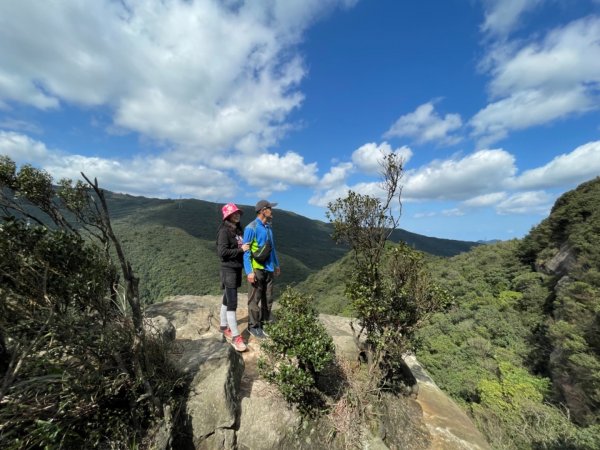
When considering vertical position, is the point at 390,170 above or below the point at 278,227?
below

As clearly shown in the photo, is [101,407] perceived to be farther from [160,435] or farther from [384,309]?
[384,309]

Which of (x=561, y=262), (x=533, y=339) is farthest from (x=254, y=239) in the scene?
(x=561, y=262)

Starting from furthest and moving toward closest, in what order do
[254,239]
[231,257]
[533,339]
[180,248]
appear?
[180,248] < [533,339] < [254,239] < [231,257]

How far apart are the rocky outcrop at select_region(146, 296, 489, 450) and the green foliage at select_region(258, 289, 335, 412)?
34 centimetres

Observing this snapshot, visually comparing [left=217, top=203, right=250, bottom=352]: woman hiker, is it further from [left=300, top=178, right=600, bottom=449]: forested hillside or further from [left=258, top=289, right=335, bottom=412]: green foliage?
[left=300, top=178, right=600, bottom=449]: forested hillside

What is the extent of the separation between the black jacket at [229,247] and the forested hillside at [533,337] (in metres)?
4.59

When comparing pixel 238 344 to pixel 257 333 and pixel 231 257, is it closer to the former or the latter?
pixel 257 333

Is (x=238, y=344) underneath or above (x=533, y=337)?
above

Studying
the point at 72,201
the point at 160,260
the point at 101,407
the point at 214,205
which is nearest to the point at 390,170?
the point at 101,407

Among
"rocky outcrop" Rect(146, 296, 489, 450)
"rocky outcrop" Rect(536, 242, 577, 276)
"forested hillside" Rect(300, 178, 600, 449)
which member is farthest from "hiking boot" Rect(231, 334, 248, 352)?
"rocky outcrop" Rect(536, 242, 577, 276)

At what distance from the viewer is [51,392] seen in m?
3.37

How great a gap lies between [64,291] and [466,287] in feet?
143

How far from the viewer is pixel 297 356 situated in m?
5.30

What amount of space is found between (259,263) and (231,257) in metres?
0.64
